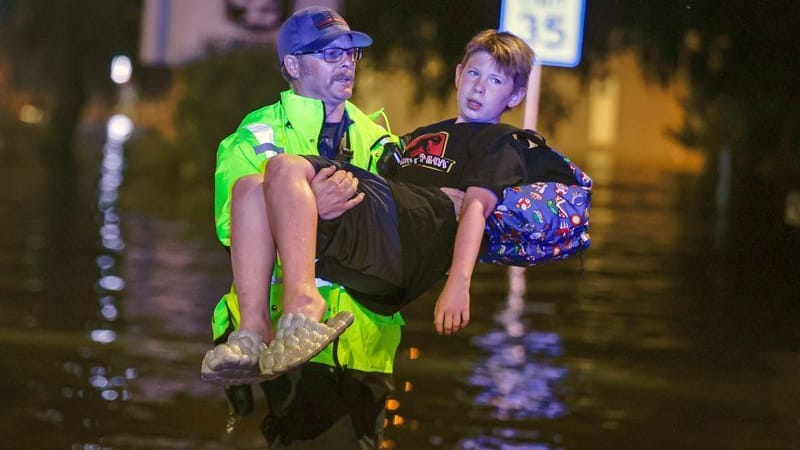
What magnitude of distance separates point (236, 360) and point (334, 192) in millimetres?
559

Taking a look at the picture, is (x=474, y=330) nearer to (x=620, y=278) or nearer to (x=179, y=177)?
(x=620, y=278)

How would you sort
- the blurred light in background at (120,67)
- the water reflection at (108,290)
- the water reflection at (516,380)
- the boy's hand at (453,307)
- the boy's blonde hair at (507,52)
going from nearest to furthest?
the boy's hand at (453,307) < the boy's blonde hair at (507,52) < the water reflection at (516,380) < the water reflection at (108,290) < the blurred light in background at (120,67)

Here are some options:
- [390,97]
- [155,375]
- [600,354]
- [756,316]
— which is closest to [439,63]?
[390,97]

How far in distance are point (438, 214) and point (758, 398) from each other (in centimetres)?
563

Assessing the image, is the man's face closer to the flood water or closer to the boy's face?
the boy's face

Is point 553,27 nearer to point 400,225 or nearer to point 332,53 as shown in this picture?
point 332,53

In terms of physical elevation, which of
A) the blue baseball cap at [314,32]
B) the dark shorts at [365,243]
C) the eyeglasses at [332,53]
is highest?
the blue baseball cap at [314,32]

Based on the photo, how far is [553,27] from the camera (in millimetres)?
9930

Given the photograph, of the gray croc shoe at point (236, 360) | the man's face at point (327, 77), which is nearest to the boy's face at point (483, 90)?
the man's face at point (327, 77)

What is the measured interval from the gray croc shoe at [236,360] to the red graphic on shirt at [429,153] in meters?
0.87

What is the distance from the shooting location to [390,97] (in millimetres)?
27844

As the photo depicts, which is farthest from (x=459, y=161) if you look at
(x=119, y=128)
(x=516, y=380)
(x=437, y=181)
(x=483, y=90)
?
(x=119, y=128)

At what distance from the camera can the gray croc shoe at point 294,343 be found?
4430mm

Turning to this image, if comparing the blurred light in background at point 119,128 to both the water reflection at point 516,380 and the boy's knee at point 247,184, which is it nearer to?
the water reflection at point 516,380
